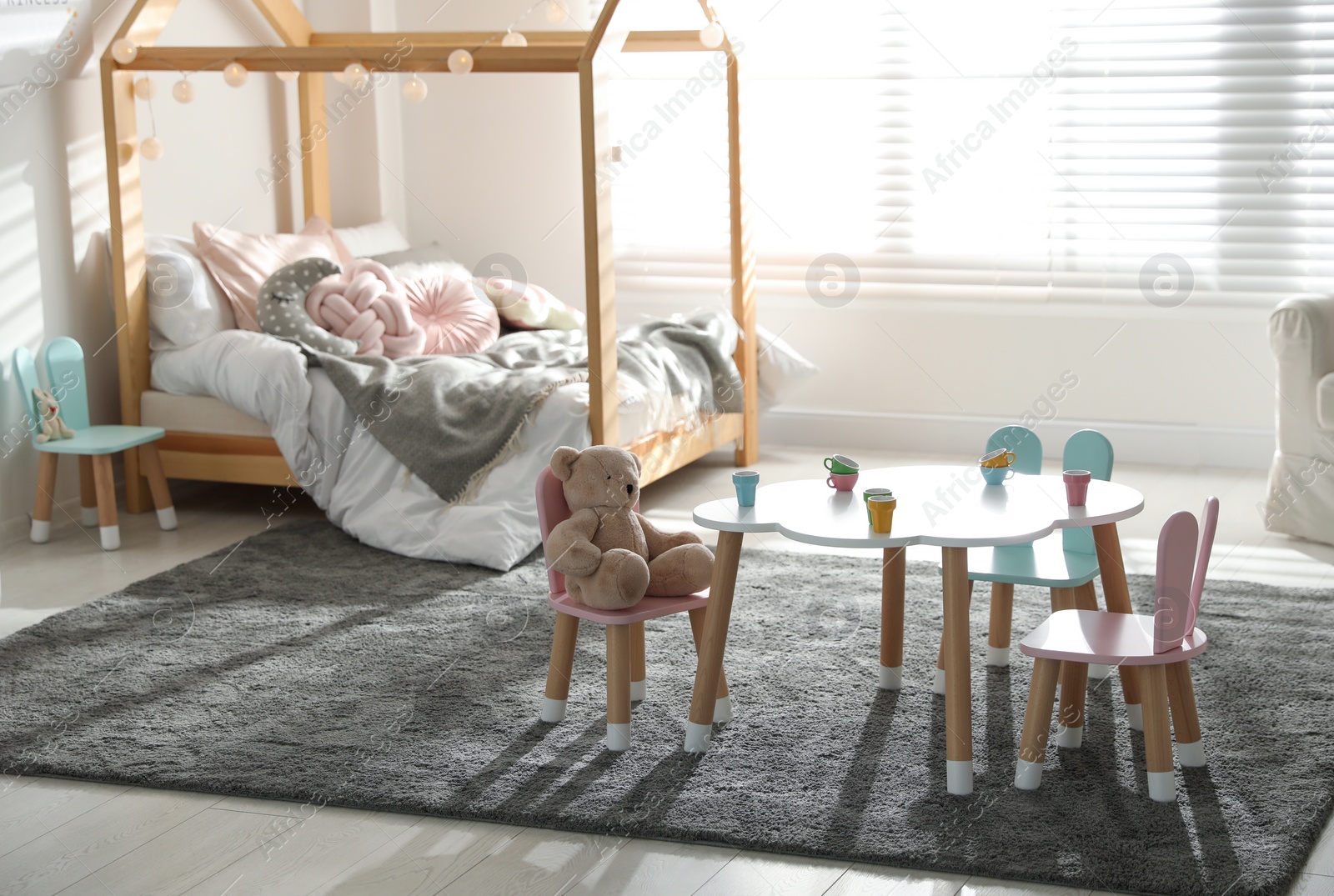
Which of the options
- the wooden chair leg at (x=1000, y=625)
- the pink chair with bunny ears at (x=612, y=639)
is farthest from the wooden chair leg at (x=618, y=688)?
the wooden chair leg at (x=1000, y=625)

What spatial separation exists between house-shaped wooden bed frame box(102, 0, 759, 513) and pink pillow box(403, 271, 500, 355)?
2.14 ft

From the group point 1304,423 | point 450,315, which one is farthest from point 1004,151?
point 450,315

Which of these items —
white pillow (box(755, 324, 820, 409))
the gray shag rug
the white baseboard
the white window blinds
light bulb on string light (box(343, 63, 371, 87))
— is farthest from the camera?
white pillow (box(755, 324, 820, 409))

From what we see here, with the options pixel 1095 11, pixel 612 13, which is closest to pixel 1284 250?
pixel 1095 11

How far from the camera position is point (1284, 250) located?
4.37 metres

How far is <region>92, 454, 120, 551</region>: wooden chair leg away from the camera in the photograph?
3.63 m

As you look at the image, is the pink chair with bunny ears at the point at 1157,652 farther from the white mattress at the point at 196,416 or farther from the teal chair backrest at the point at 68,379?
the teal chair backrest at the point at 68,379

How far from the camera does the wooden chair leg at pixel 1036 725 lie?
2.07 meters

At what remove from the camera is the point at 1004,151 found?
15.1 ft

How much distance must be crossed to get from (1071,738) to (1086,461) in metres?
0.52

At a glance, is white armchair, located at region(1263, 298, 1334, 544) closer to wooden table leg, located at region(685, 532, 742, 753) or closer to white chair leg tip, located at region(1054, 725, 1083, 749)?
white chair leg tip, located at region(1054, 725, 1083, 749)

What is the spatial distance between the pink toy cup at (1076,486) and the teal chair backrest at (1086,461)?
198mm

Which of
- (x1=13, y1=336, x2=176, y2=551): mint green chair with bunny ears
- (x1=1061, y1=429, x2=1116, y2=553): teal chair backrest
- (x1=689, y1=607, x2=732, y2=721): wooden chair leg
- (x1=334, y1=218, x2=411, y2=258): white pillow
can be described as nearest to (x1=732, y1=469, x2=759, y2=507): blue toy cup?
(x1=689, y1=607, x2=732, y2=721): wooden chair leg

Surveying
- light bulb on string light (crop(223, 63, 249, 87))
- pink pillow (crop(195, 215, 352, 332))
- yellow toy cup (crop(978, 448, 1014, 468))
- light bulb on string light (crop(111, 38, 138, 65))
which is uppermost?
light bulb on string light (crop(111, 38, 138, 65))
